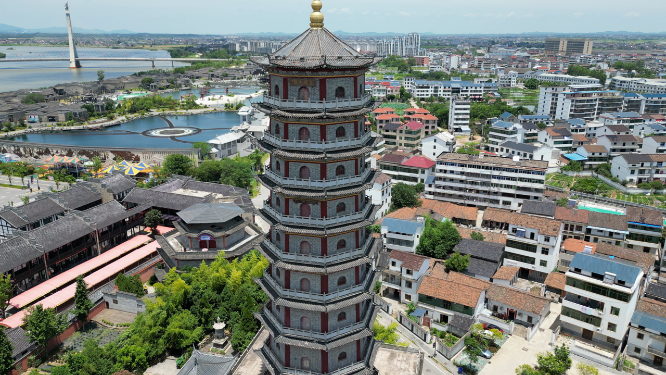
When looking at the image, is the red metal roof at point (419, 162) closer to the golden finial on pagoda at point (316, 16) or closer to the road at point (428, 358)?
the road at point (428, 358)

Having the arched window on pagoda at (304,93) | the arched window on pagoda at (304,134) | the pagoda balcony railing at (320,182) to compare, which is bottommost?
the pagoda balcony railing at (320,182)

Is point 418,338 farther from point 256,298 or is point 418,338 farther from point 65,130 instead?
point 65,130

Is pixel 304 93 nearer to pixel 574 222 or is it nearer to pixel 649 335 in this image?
pixel 649 335

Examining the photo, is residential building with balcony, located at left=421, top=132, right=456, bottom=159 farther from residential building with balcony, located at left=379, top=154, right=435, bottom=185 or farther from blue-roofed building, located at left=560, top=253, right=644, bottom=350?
blue-roofed building, located at left=560, top=253, right=644, bottom=350

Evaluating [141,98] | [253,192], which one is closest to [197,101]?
[141,98]

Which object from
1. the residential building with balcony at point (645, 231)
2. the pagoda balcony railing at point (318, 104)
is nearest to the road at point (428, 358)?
the pagoda balcony railing at point (318, 104)

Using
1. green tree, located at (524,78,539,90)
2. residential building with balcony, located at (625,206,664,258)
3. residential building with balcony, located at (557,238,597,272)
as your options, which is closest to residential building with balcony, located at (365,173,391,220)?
residential building with balcony, located at (557,238,597,272)
